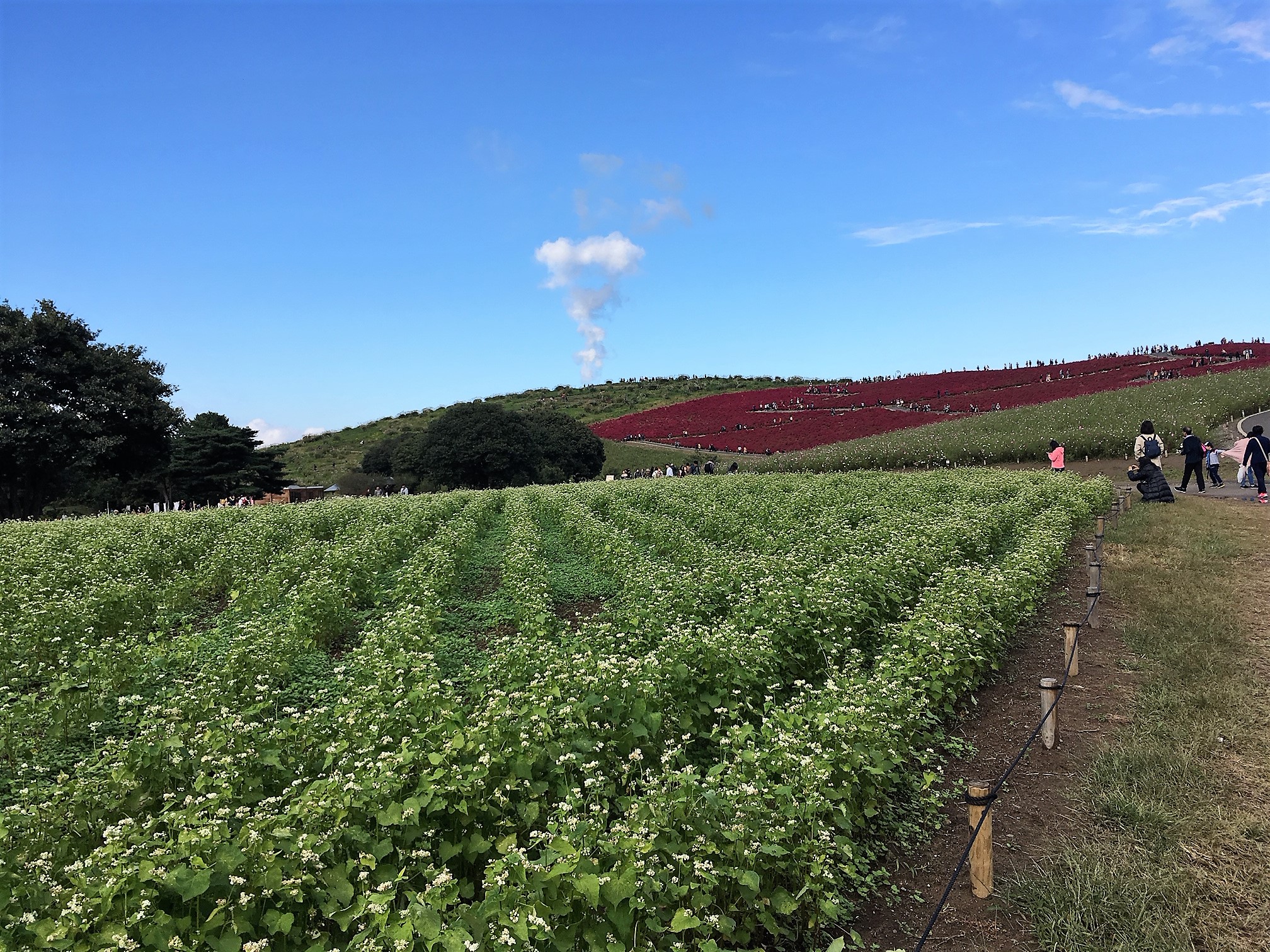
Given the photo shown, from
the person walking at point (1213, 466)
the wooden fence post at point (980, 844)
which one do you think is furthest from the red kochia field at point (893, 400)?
the wooden fence post at point (980, 844)

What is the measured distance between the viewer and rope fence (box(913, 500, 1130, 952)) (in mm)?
4613

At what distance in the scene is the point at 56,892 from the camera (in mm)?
3447

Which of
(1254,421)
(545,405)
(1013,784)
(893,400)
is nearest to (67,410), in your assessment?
(1013,784)

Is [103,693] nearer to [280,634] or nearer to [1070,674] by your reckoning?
[280,634]

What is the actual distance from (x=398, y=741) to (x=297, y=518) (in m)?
17.5

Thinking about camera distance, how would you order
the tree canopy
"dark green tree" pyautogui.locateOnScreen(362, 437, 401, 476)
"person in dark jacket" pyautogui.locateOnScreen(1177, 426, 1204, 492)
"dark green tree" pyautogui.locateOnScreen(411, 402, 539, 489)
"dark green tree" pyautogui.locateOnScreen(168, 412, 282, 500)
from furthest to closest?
1. "dark green tree" pyautogui.locateOnScreen(362, 437, 401, 476)
2. the tree canopy
3. "dark green tree" pyautogui.locateOnScreen(411, 402, 539, 489)
4. "dark green tree" pyautogui.locateOnScreen(168, 412, 282, 500)
5. "person in dark jacket" pyautogui.locateOnScreen(1177, 426, 1204, 492)

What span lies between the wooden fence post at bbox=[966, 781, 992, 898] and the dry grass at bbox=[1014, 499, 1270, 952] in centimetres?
22

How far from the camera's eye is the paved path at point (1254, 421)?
36469 mm

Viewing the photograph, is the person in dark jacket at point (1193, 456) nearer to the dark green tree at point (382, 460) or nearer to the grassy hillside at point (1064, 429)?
the grassy hillside at point (1064, 429)

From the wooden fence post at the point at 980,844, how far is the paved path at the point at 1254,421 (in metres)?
41.4

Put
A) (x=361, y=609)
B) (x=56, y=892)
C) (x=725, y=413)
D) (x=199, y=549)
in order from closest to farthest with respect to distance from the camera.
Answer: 1. (x=56, y=892)
2. (x=361, y=609)
3. (x=199, y=549)
4. (x=725, y=413)

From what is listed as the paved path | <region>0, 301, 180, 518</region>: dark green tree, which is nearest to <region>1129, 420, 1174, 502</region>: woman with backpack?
the paved path

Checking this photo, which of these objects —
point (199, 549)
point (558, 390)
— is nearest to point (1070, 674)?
point (199, 549)

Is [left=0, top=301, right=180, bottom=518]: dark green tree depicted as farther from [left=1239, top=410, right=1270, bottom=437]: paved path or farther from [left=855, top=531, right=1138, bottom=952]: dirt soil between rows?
[left=1239, top=410, right=1270, bottom=437]: paved path
